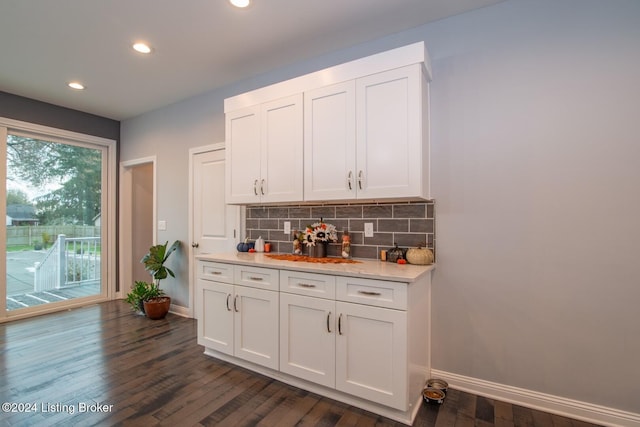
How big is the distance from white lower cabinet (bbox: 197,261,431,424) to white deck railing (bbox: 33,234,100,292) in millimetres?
3248

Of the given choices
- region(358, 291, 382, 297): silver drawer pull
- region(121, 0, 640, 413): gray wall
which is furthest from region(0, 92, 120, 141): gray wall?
region(358, 291, 382, 297): silver drawer pull

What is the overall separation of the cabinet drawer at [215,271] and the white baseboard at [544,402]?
184cm

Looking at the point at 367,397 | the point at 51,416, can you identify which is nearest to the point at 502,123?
the point at 367,397

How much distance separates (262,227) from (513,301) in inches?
92.1

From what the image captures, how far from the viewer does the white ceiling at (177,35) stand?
221 cm

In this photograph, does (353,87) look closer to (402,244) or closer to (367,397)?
(402,244)

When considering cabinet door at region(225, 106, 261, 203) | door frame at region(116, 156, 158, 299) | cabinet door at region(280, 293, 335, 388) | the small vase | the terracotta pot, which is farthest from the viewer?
door frame at region(116, 156, 158, 299)

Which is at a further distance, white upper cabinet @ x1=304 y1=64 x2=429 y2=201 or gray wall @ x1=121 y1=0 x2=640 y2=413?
white upper cabinet @ x1=304 y1=64 x2=429 y2=201

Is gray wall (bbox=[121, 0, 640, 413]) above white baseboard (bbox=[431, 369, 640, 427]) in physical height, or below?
above

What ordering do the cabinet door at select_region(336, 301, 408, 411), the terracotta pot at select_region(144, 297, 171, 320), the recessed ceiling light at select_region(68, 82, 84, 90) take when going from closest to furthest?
the cabinet door at select_region(336, 301, 408, 411)
the recessed ceiling light at select_region(68, 82, 84, 90)
the terracotta pot at select_region(144, 297, 171, 320)

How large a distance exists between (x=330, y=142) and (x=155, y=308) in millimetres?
3034

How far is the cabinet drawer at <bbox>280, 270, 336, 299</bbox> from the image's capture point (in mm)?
2094

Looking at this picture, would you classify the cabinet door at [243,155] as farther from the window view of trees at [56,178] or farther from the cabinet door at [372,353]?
the window view of trees at [56,178]

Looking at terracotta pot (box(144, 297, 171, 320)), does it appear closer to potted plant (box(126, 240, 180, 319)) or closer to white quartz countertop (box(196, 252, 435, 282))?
potted plant (box(126, 240, 180, 319))
